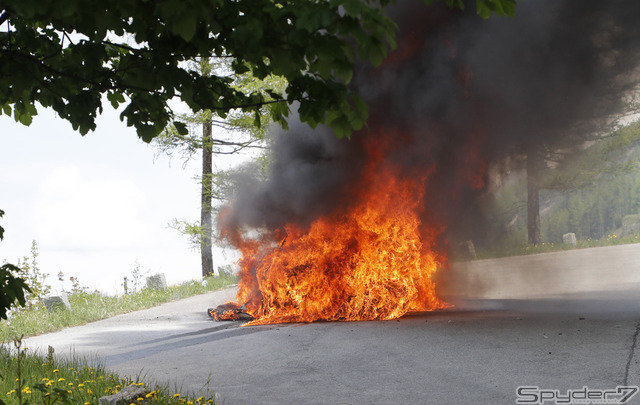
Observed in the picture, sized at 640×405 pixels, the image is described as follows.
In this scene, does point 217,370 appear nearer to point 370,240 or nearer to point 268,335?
point 268,335

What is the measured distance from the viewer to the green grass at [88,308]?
36.0 feet

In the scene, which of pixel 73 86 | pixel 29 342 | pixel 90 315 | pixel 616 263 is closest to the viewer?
pixel 73 86

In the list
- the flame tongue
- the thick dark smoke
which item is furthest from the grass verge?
the thick dark smoke

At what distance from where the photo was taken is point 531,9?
10.2 meters

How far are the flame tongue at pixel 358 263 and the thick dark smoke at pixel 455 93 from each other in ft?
1.27

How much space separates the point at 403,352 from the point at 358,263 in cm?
296

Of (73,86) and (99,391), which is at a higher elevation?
(73,86)

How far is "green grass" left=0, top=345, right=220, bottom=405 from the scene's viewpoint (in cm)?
500

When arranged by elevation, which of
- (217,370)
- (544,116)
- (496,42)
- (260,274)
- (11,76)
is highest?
(496,42)

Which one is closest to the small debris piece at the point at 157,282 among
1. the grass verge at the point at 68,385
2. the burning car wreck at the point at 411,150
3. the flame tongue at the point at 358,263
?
the burning car wreck at the point at 411,150

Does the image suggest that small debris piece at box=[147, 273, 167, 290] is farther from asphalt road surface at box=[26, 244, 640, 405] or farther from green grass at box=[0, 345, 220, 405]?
green grass at box=[0, 345, 220, 405]

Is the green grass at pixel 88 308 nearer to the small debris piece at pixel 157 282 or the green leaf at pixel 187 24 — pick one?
the small debris piece at pixel 157 282

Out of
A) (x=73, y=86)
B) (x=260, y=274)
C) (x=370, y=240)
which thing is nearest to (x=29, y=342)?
(x=260, y=274)

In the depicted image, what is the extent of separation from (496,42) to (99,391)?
8621 millimetres
